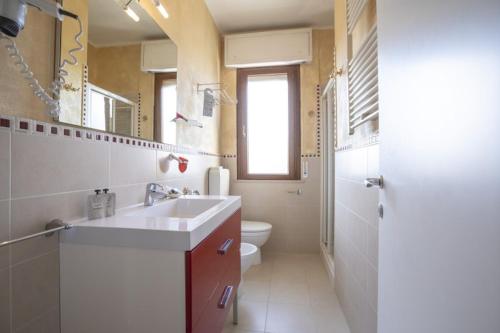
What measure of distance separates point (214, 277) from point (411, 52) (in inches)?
40.7

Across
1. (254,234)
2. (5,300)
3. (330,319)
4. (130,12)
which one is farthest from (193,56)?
(330,319)

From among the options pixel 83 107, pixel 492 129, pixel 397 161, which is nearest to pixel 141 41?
pixel 83 107

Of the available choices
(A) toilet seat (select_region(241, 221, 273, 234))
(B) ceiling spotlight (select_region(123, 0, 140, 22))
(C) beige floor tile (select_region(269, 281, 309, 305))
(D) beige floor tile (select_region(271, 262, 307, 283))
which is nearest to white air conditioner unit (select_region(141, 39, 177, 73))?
(B) ceiling spotlight (select_region(123, 0, 140, 22))

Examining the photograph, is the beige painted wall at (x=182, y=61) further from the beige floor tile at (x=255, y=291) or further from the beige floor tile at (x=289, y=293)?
the beige floor tile at (x=289, y=293)

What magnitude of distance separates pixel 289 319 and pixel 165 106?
1679 millimetres

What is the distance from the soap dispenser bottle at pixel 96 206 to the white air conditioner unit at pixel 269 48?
238cm

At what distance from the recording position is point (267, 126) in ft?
9.96

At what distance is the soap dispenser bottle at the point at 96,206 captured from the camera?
93cm

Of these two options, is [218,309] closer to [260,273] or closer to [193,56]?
[260,273]

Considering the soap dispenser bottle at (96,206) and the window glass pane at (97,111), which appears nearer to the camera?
the soap dispenser bottle at (96,206)

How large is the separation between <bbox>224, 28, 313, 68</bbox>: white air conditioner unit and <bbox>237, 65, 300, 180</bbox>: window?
0.14 meters

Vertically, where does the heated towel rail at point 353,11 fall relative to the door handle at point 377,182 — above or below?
above

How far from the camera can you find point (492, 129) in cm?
41

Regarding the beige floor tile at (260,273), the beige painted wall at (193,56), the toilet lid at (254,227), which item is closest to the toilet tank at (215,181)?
the beige painted wall at (193,56)
